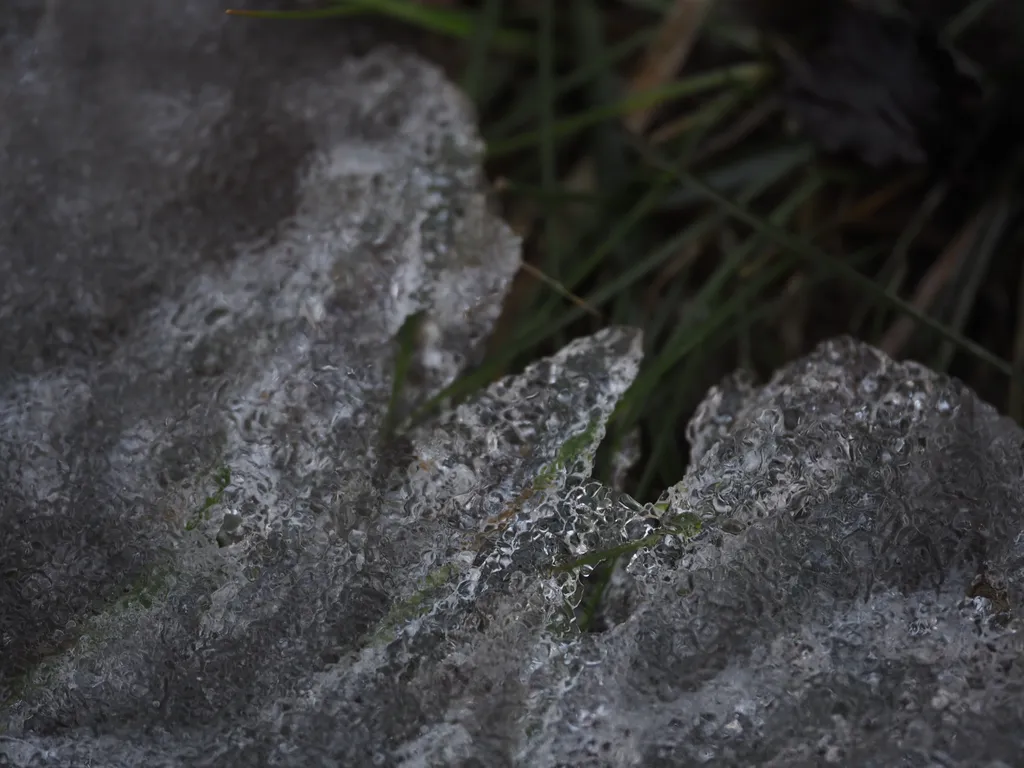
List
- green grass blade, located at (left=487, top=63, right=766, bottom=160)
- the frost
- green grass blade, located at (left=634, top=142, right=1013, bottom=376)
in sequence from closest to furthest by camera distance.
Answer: the frost < green grass blade, located at (left=634, top=142, right=1013, bottom=376) < green grass blade, located at (left=487, top=63, right=766, bottom=160)

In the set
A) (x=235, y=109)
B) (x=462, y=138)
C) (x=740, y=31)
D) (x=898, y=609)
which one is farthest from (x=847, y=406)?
(x=235, y=109)

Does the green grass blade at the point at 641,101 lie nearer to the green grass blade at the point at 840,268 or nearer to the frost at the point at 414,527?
the green grass blade at the point at 840,268

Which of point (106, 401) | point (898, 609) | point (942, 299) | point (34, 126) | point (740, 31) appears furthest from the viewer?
point (740, 31)

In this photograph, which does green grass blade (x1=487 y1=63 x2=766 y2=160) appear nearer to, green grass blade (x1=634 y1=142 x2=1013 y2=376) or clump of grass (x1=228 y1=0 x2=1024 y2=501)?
clump of grass (x1=228 y1=0 x2=1024 y2=501)

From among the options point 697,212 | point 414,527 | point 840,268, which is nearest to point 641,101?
point 697,212

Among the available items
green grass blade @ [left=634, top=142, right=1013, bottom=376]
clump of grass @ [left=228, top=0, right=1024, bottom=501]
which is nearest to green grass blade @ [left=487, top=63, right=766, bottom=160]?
clump of grass @ [left=228, top=0, right=1024, bottom=501]

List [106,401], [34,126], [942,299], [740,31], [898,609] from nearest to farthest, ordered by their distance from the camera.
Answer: [898,609]
[106,401]
[34,126]
[942,299]
[740,31]

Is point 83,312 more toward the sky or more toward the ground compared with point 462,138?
more toward the ground

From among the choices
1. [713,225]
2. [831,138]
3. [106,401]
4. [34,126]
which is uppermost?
[831,138]

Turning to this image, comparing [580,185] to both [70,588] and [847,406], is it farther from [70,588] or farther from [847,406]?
[70,588]
